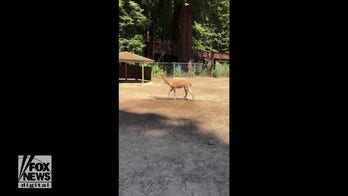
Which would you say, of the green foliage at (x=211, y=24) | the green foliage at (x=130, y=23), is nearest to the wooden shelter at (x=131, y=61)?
the green foliage at (x=130, y=23)

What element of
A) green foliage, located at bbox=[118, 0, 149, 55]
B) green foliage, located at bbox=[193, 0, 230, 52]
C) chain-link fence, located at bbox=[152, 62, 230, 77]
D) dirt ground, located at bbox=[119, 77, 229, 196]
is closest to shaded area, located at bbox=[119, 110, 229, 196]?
dirt ground, located at bbox=[119, 77, 229, 196]

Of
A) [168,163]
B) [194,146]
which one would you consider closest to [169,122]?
[194,146]

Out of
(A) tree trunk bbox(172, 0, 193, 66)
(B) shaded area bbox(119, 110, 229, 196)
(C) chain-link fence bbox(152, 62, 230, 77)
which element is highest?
(A) tree trunk bbox(172, 0, 193, 66)

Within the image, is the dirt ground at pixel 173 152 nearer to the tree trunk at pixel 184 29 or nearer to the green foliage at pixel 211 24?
the tree trunk at pixel 184 29

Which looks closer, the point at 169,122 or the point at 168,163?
the point at 168,163

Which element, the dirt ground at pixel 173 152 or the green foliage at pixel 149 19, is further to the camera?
the green foliage at pixel 149 19

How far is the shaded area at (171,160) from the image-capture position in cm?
450

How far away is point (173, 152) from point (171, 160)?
56 cm

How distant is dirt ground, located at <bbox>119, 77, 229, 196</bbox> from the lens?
4.54 meters

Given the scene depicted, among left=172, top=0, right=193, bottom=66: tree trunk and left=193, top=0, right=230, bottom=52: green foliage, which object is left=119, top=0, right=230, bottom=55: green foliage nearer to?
left=193, top=0, right=230, bottom=52: green foliage
